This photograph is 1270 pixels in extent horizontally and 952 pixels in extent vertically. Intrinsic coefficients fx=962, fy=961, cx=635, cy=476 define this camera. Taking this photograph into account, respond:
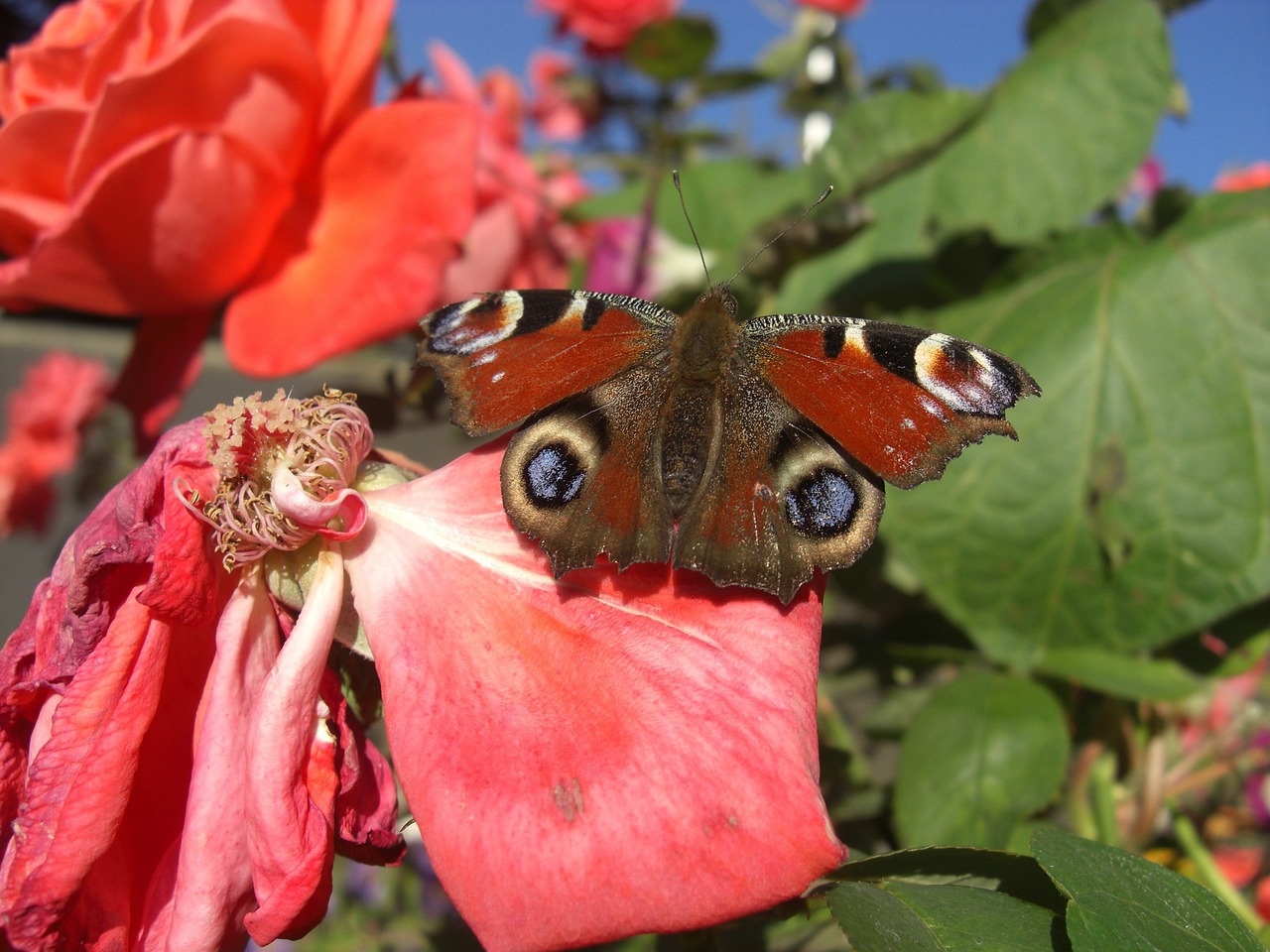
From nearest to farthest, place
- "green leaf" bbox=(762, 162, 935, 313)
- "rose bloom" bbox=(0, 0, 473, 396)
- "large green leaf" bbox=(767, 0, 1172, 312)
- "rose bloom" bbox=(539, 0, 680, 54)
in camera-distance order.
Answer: "rose bloom" bbox=(0, 0, 473, 396) < "large green leaf" bbox=(767, 0, 1172, 312) < "green leaf" bbox=(762, 162, 935, 313) < "rose bloom" bbox=(539, 0, 680, 54)

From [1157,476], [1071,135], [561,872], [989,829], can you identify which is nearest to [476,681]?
[561,872]

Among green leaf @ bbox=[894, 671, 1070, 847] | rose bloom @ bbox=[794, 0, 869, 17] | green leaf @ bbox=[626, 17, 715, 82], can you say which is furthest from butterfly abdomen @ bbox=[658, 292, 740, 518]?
rose bloom @ bbox=[794, 0, 869, 17]

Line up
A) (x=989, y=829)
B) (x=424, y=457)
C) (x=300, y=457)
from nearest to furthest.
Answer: (x=300, y=457) < (x=989, y=829) < (x=424, y=457)

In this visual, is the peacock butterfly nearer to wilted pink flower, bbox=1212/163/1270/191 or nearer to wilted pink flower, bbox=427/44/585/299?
wilted pink flower, bbox=427/44/585/299

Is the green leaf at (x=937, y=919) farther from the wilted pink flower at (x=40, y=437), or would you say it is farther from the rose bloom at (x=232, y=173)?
the wilted pink flower at (x=40, y=437)

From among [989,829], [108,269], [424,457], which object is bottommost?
[424,457]

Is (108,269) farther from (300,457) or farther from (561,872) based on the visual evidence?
(561,872)
